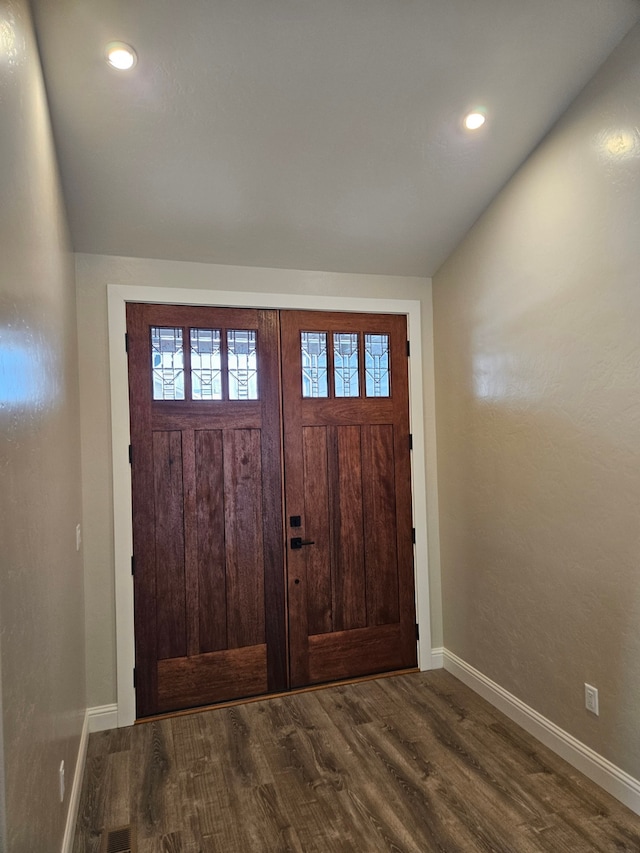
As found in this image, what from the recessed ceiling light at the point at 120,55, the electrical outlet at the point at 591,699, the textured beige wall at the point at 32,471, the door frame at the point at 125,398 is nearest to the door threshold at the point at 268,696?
the door frame at the point at 125,398

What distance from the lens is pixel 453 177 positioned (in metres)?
2.80

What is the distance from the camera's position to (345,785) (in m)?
2.34

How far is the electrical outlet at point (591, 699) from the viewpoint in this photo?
2.32m

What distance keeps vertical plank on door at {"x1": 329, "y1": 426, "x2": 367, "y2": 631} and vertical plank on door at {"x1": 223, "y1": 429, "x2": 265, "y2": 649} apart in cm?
48

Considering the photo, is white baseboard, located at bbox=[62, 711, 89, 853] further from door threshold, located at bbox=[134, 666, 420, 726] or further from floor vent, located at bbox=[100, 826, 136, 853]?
door threshold, located at bbox=[134, 666, 420, 726]

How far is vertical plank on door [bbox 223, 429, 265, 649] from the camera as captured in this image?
3.17 meters

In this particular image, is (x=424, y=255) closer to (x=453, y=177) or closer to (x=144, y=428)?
(x=453, y=177)

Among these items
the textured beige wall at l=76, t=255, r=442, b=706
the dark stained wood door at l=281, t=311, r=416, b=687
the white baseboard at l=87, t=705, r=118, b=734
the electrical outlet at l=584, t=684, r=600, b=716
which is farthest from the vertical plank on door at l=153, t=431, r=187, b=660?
the electrical outlet at l=584, t=684, r=600, b=716

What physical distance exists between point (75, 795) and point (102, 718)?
75 centimetres

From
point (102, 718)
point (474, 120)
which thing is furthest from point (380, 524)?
point (474, 120)

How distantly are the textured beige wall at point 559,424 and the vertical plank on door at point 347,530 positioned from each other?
61 cm

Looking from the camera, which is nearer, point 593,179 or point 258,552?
point 593,179

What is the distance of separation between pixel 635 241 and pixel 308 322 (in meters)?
1.82

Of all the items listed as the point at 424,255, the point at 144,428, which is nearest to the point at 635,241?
the point at 424,255
